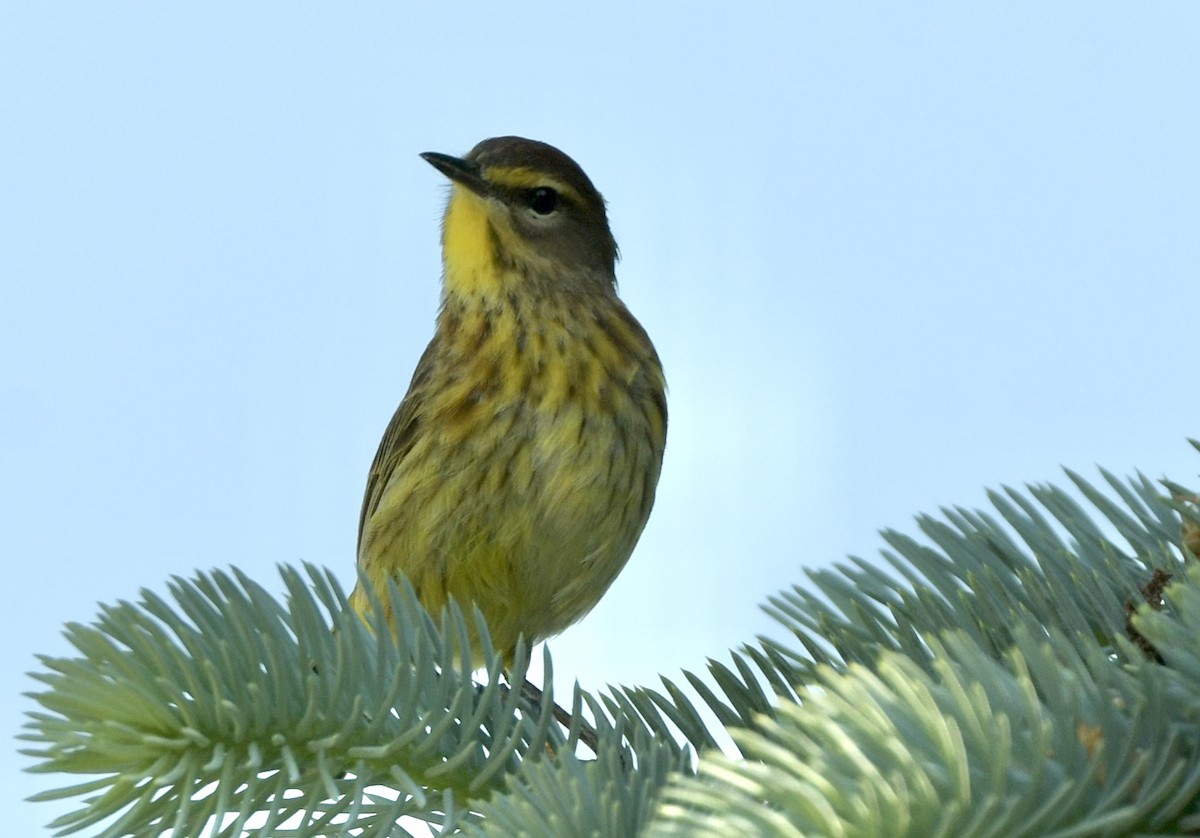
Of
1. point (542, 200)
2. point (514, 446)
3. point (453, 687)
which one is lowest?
point (453, 687)

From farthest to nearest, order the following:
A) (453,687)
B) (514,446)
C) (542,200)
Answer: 1. (542,200)
2. (514,446)
3. (453,687)

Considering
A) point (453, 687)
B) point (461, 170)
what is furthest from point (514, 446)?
point (453, 687)

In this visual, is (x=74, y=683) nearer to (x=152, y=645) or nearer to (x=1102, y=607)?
(x=152, y=645)

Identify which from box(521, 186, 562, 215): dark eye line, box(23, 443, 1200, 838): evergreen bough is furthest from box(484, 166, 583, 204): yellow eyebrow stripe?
box(23, 443, 1200, 838): evergreen bough

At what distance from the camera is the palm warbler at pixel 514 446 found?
4461 millimetres

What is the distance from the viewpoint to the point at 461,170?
5504mm

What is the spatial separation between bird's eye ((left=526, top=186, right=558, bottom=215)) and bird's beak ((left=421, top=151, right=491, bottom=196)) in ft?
0.65

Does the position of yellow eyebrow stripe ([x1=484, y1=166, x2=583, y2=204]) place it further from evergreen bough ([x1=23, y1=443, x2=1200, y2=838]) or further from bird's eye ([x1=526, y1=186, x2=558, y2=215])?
evergreen bough ([x1=23, y1=443, x2=1200, y2=838])

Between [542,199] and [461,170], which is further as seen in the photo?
[542,199]

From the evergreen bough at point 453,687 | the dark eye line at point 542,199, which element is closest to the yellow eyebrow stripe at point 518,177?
the dark eye line at point 542,199

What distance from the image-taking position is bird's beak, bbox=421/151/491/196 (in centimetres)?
545

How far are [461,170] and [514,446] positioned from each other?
150 cm

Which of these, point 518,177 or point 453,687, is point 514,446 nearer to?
point 518,177

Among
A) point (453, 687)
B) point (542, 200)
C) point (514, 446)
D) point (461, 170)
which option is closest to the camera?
point (453, 687)
